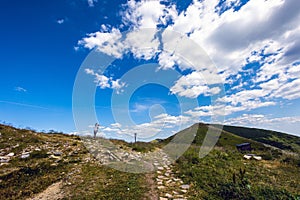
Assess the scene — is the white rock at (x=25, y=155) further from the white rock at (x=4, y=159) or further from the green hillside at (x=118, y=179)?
the white rock at (x=4, y=159)

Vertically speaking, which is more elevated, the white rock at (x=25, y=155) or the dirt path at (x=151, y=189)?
the white rock at (x=25, y=155)

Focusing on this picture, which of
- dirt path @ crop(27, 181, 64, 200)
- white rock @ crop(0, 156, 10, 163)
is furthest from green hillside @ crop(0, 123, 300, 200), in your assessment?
white rock @ crop(0, 156, 10, 163)

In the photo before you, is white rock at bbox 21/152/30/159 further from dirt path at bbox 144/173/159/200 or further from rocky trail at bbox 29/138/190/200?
dirt path at bbox 144/173/159/200

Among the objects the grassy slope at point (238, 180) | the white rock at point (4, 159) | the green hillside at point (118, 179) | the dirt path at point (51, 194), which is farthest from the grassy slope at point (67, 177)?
the grassy slope at point (238, 180)

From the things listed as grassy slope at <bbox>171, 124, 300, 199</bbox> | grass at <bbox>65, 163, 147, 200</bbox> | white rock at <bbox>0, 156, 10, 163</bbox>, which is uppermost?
white rock at <bbox>0, 156, 10, 163</bbox>

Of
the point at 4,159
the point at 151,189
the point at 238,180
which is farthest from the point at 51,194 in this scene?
the point at 238,180

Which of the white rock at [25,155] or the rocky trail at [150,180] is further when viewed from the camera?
the white rock at [25,155]

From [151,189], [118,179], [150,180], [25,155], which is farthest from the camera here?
[25,155]

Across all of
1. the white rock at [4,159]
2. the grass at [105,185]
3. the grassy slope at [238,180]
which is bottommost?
the grassy slope at [238,180]

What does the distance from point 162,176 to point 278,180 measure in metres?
6.50

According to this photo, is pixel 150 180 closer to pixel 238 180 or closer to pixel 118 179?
pixel 118 179

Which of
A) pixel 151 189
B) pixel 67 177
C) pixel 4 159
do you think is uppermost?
pixel 4 159

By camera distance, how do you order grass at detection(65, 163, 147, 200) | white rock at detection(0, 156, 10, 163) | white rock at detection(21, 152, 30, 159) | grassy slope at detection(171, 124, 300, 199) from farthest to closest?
white rock at detection(21, 152, 30, 159) → white rock at detection(0, 156, 10, 163) → grassy slope at detection(171, 124, 300, 199) → grass at detection(65, 163, 147, 200)

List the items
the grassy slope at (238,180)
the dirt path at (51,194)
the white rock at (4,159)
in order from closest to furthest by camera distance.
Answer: the dirt path at (51,194) < the grassy slope at (238,180) < the white rock at (4,159)
